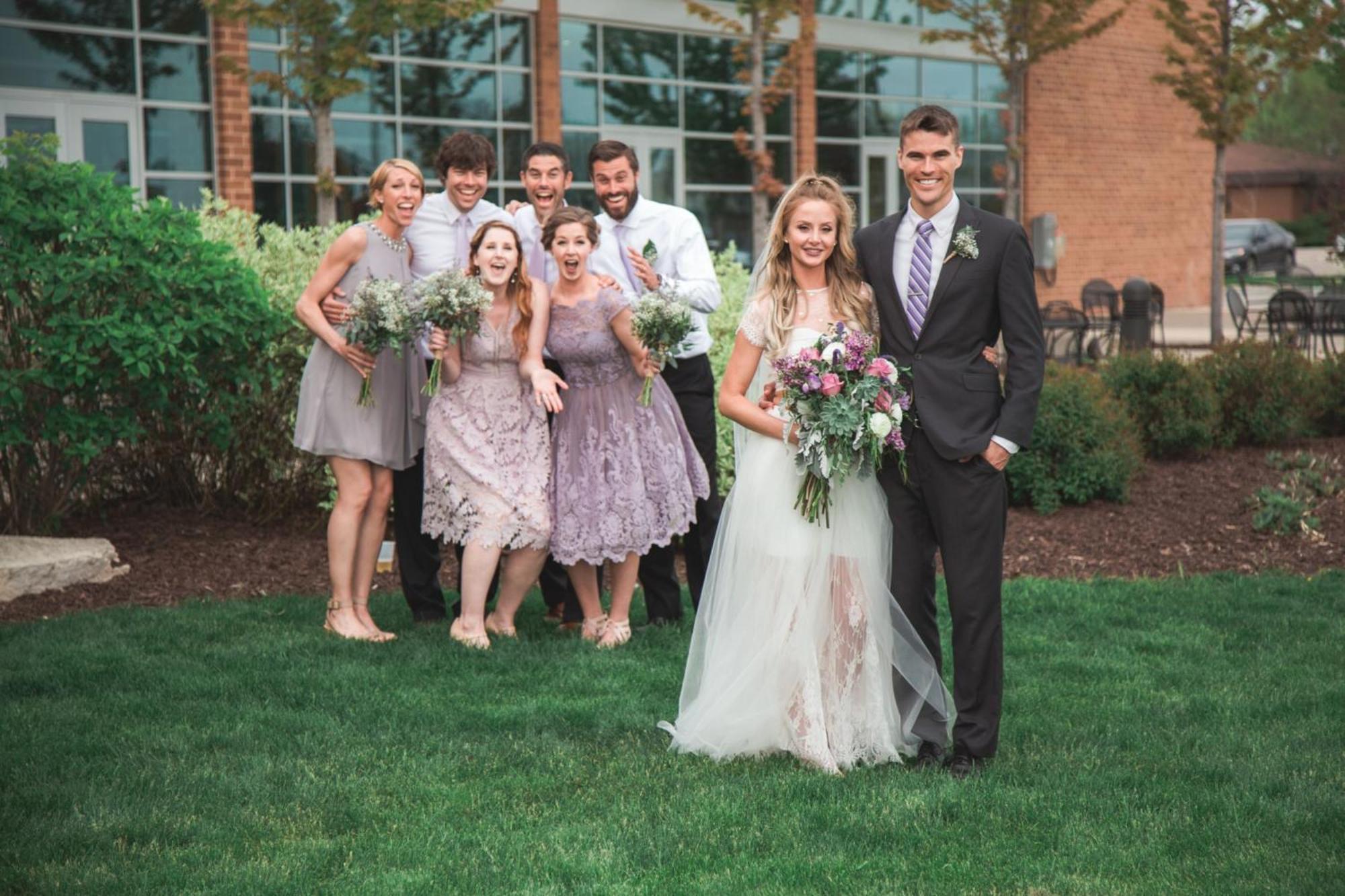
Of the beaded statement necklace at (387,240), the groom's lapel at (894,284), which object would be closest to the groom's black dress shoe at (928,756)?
the groom's lapel at (894,284)

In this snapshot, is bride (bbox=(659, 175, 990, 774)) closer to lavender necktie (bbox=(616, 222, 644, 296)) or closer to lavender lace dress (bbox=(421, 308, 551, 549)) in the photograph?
lavender lace dress (bbox=(421, 308, 551, 549))

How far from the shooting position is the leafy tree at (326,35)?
1175cm

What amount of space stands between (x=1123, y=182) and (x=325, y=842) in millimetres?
24990

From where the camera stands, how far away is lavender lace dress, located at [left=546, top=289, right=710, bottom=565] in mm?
6832

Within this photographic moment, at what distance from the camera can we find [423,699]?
599cm

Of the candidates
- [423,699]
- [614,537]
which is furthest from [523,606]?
[423,699]

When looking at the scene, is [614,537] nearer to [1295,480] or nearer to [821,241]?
[821,241]

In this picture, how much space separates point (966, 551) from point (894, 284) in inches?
38.0

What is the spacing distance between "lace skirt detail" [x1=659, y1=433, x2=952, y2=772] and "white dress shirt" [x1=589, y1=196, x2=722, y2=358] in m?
1.98

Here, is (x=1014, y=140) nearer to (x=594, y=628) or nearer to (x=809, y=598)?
(x=594, y=628)

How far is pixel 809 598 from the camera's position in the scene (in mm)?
5211

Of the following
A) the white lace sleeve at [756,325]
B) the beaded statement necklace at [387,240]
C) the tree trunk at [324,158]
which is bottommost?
the white lace sleeve at [756,325]

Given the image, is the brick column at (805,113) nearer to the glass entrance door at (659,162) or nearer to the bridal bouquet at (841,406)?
the glass entrance door at (659,162)

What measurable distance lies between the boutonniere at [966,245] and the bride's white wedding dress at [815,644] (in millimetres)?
616
